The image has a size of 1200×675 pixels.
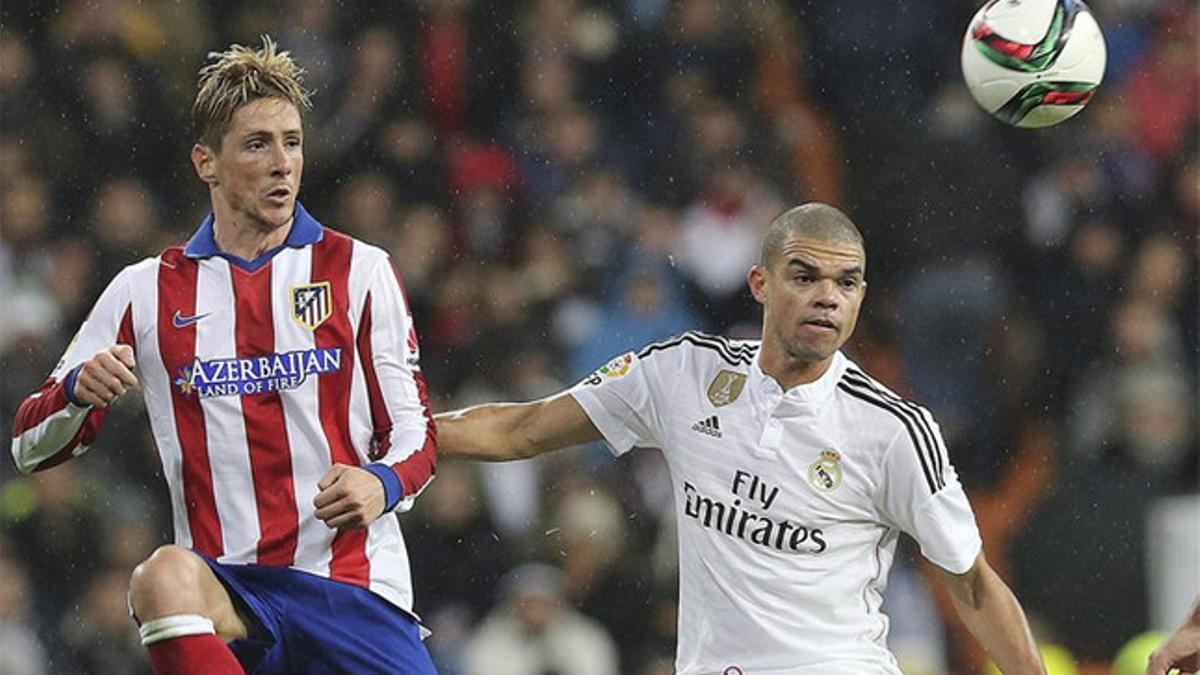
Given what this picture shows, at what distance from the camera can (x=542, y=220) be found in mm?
10930

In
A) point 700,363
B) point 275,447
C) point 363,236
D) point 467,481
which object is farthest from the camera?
point 363,236

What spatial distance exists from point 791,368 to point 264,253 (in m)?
1.34

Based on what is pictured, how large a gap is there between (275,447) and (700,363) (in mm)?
1198

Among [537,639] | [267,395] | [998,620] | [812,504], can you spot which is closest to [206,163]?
[267,395]

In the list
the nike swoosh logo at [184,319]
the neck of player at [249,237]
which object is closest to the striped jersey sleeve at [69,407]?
the nike swoosh logo at [184,319]

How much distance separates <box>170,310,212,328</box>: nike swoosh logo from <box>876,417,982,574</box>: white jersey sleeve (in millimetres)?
1693

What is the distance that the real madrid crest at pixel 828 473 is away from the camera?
570 centimetres

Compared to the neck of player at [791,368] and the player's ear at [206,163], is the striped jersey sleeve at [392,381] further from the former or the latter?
the neck of player at [791,368]

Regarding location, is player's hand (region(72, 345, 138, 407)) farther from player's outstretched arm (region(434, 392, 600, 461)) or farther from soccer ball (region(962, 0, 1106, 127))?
soccer ball (region(962, 0, 1106, 127))

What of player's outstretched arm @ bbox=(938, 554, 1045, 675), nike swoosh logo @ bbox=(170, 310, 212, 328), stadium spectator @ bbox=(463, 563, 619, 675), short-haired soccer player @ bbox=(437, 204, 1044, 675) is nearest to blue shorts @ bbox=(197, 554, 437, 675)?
nike swoosh logo @ bbox=(170, 310, 212, 328)

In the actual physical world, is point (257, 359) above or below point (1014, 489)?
above

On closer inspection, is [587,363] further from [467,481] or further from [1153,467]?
[1153,467]

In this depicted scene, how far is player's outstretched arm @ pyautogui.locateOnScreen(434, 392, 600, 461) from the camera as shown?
6.18m

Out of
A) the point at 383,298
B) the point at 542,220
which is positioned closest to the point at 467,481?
the point at 542,220
